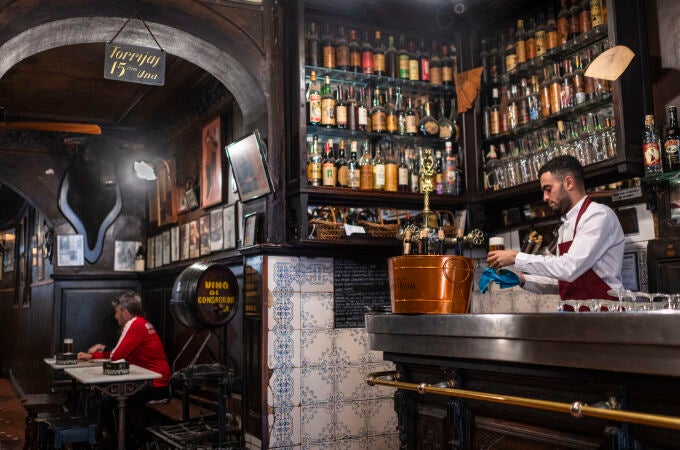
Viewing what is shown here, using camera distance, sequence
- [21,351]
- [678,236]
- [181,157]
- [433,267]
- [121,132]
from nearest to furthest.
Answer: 1. [433,267]
2. [678,236]
3. [181,157]
4. [121,132]
5. [21,351]

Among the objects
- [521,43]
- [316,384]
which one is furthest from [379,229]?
[521,43]

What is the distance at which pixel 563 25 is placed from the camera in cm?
472

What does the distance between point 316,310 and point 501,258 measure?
2200mm

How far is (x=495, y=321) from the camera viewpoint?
2482 mm

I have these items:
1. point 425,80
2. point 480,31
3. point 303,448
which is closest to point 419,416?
point 303,448

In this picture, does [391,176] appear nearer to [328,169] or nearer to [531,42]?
[328,169]

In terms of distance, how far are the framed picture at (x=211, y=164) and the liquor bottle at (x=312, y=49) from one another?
171cm

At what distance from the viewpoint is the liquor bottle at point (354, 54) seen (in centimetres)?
530

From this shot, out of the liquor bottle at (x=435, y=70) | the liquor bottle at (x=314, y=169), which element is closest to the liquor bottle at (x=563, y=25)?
the liquor bottle at (x=435, y=70)

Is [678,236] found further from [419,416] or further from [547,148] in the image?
[419,416]

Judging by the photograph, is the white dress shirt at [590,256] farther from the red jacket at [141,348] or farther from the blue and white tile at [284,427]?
the red jacket at [141,348]

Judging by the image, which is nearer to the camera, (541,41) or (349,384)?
(541,41)

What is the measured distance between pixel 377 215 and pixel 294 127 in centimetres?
98

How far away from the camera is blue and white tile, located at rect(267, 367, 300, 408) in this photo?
478cm
